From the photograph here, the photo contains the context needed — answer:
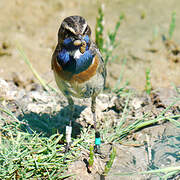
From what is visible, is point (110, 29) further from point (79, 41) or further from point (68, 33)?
point (79, 41)

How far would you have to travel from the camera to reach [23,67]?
5758mm

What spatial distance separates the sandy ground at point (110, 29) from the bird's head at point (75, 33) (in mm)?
2098

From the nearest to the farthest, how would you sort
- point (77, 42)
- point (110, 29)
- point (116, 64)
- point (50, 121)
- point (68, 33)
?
point (77, 42) → point (68, 33) → point (50, 121) → point (116, 64) → point (110, 29)

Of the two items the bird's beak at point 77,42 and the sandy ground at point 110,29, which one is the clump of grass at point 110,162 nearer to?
the bird's beak at point 77,42

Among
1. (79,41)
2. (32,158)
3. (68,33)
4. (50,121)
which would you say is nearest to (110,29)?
(50,121)

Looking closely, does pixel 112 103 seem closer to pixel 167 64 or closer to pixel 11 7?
pixel 167 64

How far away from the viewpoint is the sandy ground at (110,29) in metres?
5.60

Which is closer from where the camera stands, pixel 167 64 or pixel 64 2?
pixel 167 64

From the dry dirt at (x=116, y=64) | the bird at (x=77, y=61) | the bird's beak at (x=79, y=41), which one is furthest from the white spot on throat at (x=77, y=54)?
the dry dirt at (x=116, y=64)

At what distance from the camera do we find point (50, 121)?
13.8 ft

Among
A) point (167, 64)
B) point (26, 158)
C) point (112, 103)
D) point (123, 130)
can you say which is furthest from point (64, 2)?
point (26, 158)

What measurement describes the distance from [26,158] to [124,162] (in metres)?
1.02

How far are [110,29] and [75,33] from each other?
11.7 feet

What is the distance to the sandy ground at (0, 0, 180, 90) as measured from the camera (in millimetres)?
5598
